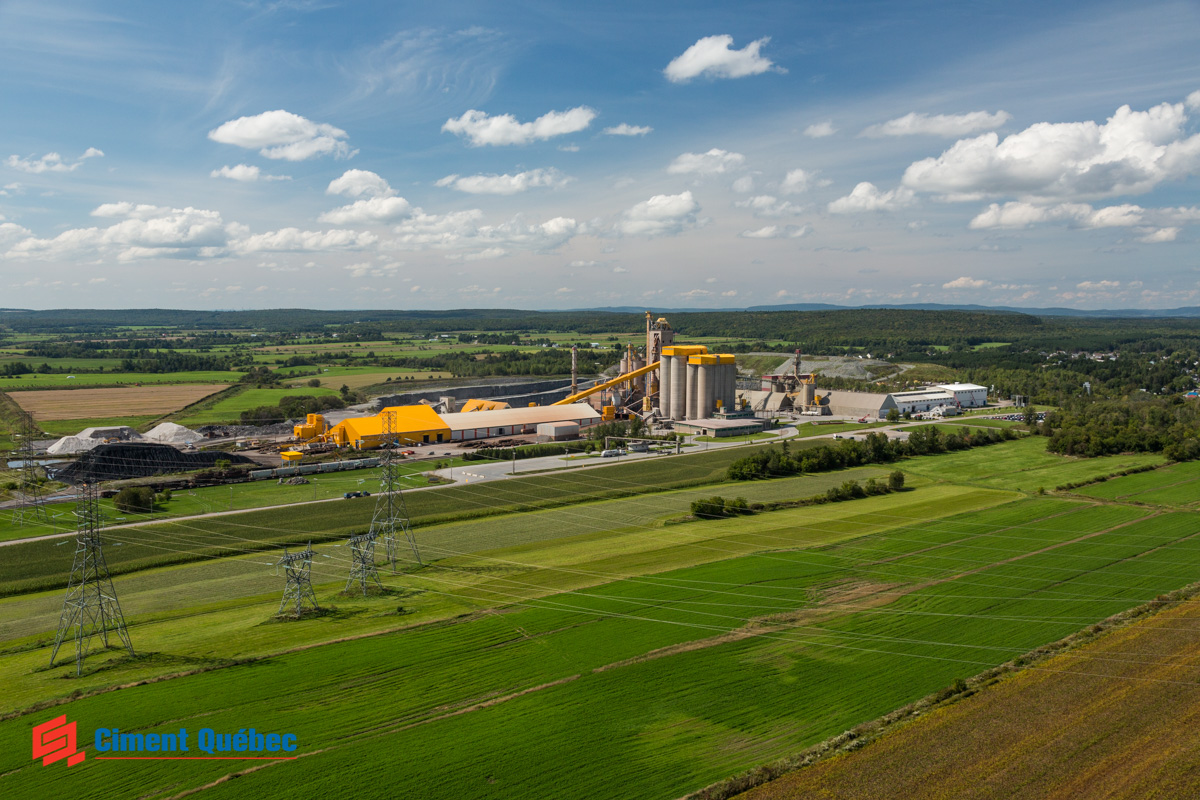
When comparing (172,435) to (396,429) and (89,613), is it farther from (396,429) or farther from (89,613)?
(89,613)

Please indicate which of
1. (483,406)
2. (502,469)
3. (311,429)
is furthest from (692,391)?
(311,429)

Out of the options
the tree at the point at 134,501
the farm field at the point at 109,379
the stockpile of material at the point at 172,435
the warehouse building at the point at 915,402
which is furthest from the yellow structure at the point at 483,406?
the farm field at the point at 109,379

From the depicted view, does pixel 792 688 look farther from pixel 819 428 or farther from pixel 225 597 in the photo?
pixel 819 428

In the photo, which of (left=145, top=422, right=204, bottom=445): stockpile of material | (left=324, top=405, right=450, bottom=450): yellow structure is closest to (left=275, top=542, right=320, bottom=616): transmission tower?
(left=324, top=405, right=450, bottom=450): yellow structure

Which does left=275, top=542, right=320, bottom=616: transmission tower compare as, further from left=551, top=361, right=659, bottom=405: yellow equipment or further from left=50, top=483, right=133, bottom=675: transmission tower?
left=551, top=361, right=659, bottom=405: yellow equipment

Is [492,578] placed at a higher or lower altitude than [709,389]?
lower

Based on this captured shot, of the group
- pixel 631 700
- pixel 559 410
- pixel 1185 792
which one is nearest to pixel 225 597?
pixel 631 700
